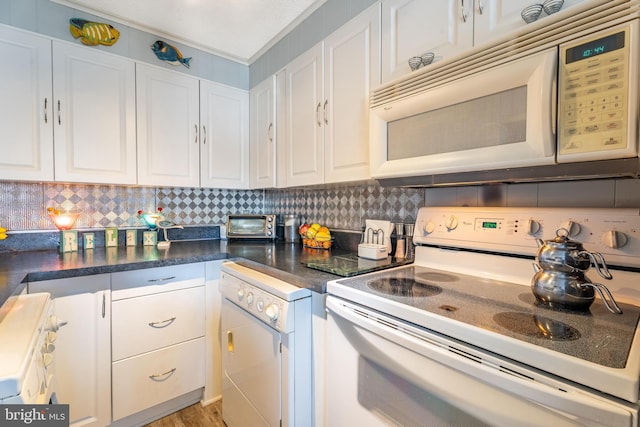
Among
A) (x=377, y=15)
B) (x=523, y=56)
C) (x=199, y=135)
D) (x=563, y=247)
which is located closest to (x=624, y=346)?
(x=563, y=247)

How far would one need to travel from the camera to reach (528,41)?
2.57ft

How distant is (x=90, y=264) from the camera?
1340 millimetres

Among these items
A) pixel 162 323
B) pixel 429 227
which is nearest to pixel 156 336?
pixel 162 323

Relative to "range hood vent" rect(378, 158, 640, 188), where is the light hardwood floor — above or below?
below

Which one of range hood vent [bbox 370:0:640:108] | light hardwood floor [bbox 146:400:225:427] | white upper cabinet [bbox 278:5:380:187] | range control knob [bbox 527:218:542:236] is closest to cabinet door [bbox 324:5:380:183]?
white upper cabinet [bbox 278:5:380:187]

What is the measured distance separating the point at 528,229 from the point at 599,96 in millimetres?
457

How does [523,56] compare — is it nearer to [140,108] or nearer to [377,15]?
[377,15]

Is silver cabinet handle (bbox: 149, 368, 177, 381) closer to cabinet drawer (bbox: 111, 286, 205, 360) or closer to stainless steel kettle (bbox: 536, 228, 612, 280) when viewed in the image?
cabinet drawer (bbox: 111, 286, 205, 360)

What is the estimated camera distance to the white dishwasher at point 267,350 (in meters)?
1.07

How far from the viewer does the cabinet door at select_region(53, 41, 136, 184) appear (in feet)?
5.10

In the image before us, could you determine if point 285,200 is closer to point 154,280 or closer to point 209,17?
point 154,280

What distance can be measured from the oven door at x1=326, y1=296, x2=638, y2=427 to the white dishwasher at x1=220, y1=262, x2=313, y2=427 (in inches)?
5.0

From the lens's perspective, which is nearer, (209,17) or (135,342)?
(135,342)

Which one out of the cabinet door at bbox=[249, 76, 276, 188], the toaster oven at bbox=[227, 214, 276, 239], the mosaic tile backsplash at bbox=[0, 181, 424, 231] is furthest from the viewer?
the toaster oven at bbox=[227, 214, 276, 239]
